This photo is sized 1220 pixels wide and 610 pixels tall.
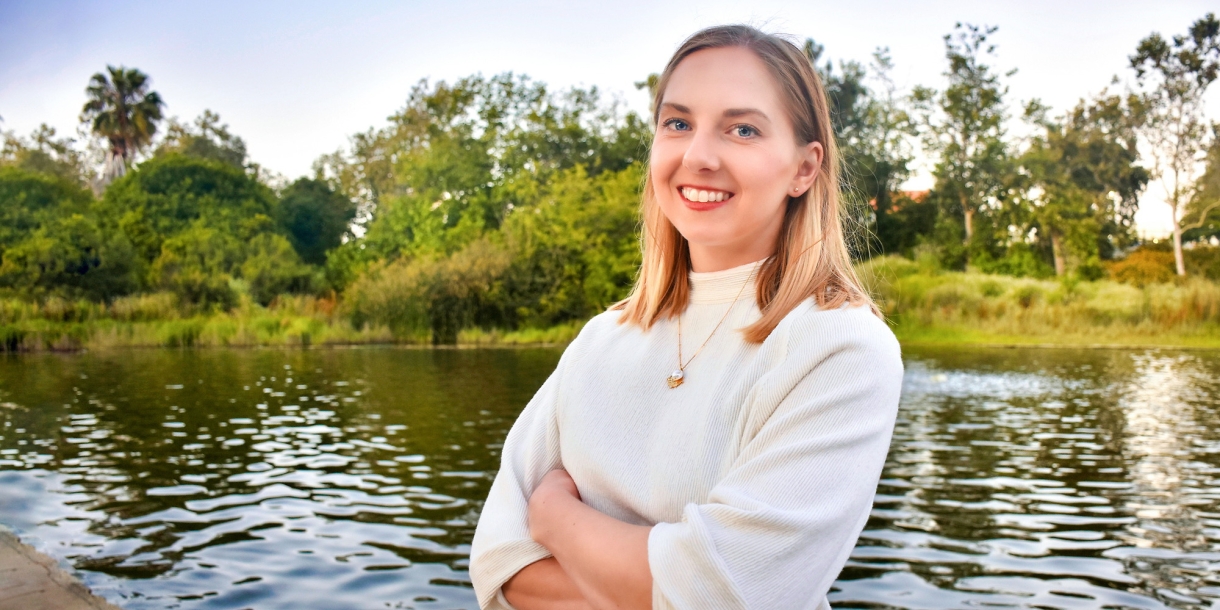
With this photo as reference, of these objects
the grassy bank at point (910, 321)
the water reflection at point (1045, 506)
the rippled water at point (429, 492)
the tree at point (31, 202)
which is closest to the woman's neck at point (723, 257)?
the rippled water at point (429, 492)

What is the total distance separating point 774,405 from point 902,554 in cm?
496

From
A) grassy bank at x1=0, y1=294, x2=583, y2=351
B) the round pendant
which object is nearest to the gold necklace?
the round pendant

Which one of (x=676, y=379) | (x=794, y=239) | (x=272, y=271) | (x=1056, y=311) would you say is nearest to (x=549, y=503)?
(x=676, y=379)

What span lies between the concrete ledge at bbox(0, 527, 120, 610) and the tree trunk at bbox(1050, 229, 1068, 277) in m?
32.7

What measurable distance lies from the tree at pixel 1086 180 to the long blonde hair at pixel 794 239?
1318 inches

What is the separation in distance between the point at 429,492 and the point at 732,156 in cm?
637

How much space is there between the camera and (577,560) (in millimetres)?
1318

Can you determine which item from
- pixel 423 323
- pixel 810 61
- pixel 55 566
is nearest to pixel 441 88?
pixel 423 323

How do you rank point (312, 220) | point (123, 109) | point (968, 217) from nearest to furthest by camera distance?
point (968, 217), point (312, 220), point (123, 109)

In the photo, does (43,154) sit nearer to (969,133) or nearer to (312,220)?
(312,220)

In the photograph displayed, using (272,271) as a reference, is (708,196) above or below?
below

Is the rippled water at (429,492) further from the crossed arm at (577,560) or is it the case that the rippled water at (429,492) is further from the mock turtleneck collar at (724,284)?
the mock turtleneck collar at (724,284)

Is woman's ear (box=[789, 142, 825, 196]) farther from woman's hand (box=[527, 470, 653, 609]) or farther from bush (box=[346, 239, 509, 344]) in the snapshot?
bush (box=[346, 239, 509, 344])

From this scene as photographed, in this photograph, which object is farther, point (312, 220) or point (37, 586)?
point (312, 220)
